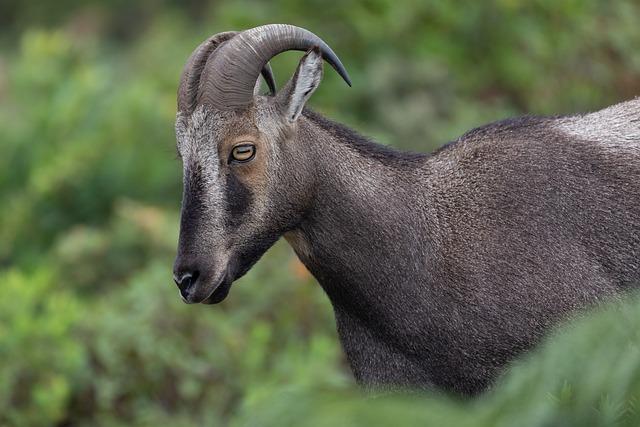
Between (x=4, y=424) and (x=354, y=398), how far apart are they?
5.30 metres

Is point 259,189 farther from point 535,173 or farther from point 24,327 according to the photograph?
point 24,327

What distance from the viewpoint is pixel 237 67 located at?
5.23 meters

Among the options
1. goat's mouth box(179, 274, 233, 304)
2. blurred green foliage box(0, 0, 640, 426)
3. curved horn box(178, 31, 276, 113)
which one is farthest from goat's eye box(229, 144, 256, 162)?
blurred green foliage box(0, 0, 640, 426)

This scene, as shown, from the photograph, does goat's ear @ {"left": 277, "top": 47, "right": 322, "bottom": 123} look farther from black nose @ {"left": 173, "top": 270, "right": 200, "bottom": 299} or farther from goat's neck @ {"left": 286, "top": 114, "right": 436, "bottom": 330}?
black nose @ {"left": 173, "top": 270, "right": 200, "bottom": 299}

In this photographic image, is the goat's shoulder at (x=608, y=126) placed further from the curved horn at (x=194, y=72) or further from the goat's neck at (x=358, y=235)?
the curved horn at (x=194, y=72)

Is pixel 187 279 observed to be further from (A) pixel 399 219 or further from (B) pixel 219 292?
(A) pixel 399 219

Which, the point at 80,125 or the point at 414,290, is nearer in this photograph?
the point at 414,290

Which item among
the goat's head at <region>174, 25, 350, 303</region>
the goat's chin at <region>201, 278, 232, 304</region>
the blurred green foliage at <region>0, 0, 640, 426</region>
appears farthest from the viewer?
the blurred green foliage at <region>0, 0, 640, 426</region>

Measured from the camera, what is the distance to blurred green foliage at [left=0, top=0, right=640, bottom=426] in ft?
28.6

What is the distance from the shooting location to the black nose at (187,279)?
515cm

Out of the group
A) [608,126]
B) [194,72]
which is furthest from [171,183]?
[608,126]

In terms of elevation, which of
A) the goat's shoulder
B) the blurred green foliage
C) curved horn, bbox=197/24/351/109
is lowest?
the blurred green foliage

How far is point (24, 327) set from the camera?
28.2ft

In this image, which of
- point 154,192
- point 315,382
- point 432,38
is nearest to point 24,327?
point 315,382
